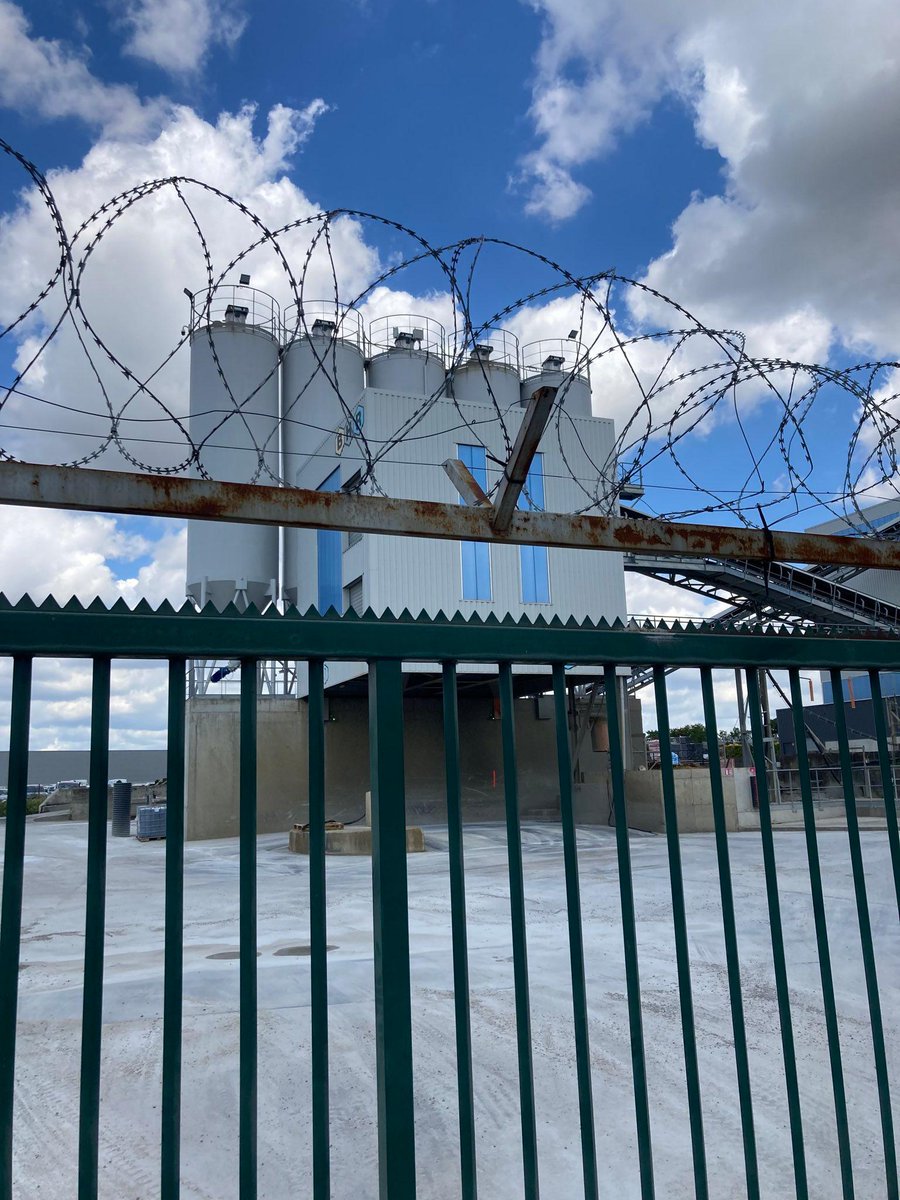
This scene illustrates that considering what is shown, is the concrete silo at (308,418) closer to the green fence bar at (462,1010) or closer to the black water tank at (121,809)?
the black water tank at (121,809)

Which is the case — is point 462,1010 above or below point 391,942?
below

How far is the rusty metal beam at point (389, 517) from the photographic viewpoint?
3.60 meters

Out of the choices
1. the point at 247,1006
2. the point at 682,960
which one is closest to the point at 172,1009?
the point at 247,1006

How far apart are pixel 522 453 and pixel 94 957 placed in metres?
2.30

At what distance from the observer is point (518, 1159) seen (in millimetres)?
4160

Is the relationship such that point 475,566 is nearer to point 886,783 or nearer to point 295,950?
point 295,950

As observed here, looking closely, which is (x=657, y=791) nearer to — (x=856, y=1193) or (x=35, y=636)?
(x=856, y=1193)

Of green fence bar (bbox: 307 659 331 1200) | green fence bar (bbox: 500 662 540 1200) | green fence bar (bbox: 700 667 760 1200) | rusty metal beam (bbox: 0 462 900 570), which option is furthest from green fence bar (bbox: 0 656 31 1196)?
green fence bar (bbox: 700 667 760 1200)

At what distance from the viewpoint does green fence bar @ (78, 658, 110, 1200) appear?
240cm

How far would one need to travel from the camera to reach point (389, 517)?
405 centimetres

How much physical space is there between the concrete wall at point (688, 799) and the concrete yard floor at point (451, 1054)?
1259cm

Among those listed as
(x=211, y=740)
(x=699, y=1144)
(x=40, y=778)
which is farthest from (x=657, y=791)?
(x=40, y=778)

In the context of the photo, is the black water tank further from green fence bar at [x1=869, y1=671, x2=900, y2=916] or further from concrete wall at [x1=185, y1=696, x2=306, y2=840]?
green fence bar at [x1=869, y1=671, x2=900, y2=916]

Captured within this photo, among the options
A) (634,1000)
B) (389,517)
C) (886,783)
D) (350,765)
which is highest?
(389,517)
